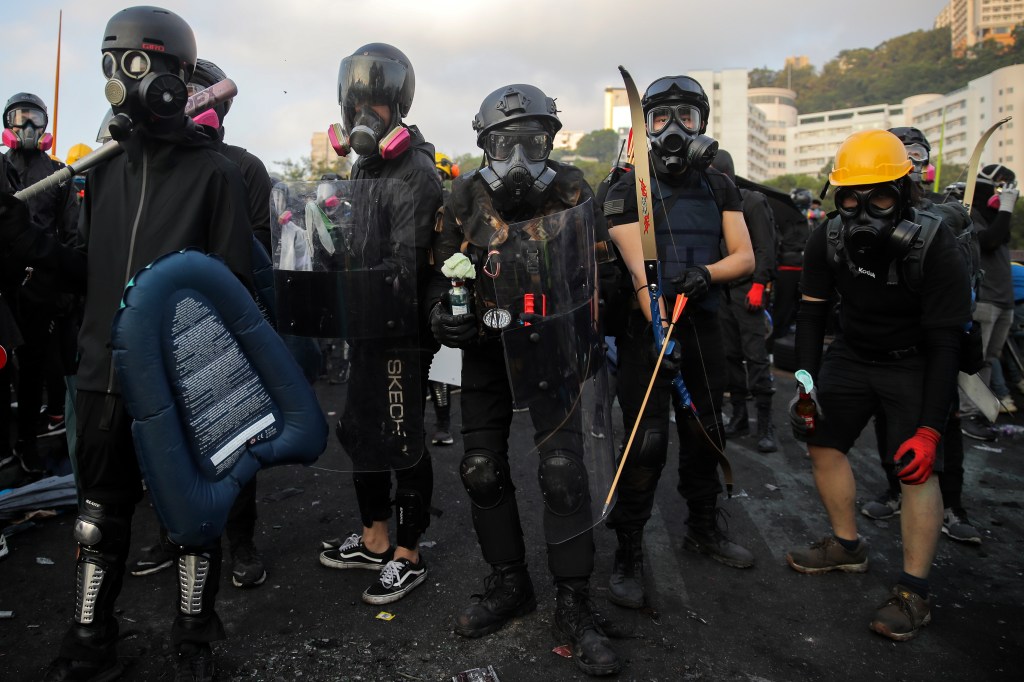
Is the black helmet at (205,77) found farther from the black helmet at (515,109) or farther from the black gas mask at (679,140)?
the black gas mask at (679,140)

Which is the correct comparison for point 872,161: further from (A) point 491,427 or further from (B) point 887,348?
(A) point 491,427

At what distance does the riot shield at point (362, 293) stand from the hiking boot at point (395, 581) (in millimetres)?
536

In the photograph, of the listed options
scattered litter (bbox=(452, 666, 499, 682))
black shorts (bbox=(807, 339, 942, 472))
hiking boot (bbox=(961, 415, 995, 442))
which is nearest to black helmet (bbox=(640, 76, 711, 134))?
black shorts (bbox=(807, 339, 942, 472))

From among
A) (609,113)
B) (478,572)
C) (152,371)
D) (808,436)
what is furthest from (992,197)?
(609,113)

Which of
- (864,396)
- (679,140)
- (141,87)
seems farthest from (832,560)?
(141,87)

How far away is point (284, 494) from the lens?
15.8 ft

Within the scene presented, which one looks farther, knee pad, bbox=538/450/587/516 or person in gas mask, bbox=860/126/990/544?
person in gas mask, bbox=860/126/990/544

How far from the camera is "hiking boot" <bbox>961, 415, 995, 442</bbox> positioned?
243 inches

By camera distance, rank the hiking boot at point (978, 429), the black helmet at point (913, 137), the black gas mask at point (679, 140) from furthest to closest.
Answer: the hiking boot at point (978, 429) → the black helmet at point (913, 137) → the black gas mask at point (679, 140)

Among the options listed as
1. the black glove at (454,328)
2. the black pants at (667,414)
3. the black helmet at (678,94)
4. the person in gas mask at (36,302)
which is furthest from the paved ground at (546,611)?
the black helmet at (678,94)

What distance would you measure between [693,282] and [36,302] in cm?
457

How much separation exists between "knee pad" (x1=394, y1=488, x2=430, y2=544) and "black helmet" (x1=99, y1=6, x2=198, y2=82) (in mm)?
2012

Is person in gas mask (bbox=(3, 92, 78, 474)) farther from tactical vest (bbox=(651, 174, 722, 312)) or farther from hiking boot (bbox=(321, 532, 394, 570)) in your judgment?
tactical vest (bbox=(651, 174, 722, 312))

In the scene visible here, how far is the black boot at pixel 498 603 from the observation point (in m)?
3.05
